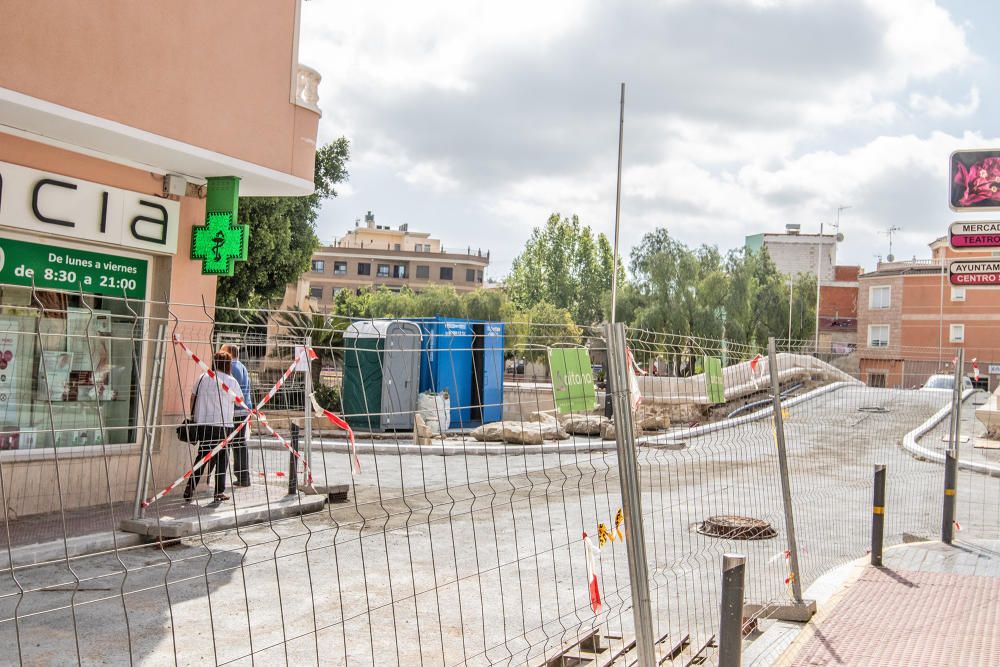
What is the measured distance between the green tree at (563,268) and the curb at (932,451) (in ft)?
161

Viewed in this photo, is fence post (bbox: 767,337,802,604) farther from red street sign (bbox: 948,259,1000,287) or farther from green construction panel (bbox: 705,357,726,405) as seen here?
red street sign (bbox: 948,259,1000,287)

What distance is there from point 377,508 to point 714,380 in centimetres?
557

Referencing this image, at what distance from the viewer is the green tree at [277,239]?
22.3 meters

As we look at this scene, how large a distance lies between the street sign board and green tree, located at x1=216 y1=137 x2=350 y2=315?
48.0ft


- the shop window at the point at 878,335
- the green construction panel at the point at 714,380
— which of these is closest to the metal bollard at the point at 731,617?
the green construction panel at the point at 714,380

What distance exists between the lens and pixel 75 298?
375 inches

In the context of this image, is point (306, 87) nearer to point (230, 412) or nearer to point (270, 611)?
point (230, 412)

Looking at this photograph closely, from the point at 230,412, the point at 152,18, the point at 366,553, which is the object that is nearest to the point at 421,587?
the point at 366,553

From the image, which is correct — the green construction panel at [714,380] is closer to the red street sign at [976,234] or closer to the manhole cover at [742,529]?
the manhole cover at [742,529]

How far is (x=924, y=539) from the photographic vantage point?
9.21m

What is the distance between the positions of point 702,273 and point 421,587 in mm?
45414

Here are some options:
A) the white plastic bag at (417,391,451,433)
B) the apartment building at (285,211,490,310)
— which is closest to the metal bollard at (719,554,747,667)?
the white plastic bag at (417,391,451,433)

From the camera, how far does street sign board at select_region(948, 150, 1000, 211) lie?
11.6 meters

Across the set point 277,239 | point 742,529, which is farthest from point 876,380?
point 277,239
